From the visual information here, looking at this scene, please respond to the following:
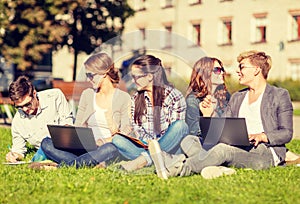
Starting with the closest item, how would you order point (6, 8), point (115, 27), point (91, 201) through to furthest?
point (91, 201) < point (6, 8) < point (115, 27)

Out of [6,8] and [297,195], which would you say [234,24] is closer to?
[6,8]

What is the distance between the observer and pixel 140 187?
6660 mm

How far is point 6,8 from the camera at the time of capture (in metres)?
30.8

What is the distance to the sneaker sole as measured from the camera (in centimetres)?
725

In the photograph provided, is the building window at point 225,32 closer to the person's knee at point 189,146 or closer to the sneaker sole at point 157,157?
the person's knee at point 189,146

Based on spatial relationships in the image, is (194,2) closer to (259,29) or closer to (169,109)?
(259,29)

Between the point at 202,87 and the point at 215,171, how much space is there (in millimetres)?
1096

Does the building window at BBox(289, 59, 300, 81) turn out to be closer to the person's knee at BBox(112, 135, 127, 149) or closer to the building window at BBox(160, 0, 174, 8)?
the building window at BBox(160, 0, 174, 8)

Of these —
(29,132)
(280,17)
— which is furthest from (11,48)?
(29,132)

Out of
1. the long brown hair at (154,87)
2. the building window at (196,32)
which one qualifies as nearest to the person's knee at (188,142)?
the long brown hair at (154,87)

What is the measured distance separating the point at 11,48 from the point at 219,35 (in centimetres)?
1912

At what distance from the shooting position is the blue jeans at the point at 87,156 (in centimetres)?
804

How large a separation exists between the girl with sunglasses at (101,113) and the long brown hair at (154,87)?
7.7 inches

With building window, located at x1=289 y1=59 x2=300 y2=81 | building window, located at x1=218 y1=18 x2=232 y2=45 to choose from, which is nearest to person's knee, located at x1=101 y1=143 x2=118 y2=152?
building window, located at x1=289 y1=59 x2=300 y2=81
